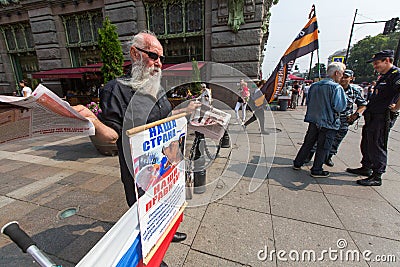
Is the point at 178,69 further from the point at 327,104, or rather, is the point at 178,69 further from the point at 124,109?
the point at 327,104

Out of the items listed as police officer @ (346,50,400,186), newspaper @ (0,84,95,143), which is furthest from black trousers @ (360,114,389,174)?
newspaper @ (0,84,95,143)

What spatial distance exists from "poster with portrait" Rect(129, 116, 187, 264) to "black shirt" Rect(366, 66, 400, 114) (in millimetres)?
3419

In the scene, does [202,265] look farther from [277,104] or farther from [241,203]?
[277,104]

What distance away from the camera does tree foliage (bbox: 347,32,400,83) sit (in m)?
52.0

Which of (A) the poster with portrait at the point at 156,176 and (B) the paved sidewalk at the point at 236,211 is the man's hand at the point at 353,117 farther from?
(A) the poster with portrait at the point at 156,176

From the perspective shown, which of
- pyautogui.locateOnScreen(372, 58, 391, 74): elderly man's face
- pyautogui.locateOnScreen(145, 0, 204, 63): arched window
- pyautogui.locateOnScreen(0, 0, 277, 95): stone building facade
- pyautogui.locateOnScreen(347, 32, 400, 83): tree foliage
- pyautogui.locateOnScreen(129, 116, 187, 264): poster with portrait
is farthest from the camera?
pyautogui.locateOnScreen(347, 32, 400, 83): tree foliage

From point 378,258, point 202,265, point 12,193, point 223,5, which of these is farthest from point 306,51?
point 223,5

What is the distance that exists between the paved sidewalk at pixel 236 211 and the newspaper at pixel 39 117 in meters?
1.26

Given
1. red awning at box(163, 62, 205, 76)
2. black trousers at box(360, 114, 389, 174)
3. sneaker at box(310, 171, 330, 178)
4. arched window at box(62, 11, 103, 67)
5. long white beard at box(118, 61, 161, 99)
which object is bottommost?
sneaker at box(310, 171, 330, 178)

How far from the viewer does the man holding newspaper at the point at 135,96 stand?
1.38 m

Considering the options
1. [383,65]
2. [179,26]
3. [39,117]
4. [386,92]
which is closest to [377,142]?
[386,92]

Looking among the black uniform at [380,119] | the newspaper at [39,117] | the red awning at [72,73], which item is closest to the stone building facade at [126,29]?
the red awning at [72,73]

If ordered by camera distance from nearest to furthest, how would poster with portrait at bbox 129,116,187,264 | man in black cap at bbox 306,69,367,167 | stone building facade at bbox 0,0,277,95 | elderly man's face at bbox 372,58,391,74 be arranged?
poster with portrait at bbox 129,116,187,264, elderly man's face at bbox 372,58,391,74, man in black cap at bbox 306,69,367,167, stone building facade at bbox 0,0,277,95

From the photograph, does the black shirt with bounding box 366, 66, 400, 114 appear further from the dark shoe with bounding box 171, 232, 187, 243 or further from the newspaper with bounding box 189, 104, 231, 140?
the dark shoe with bounding box 171, 232, 187, 243
